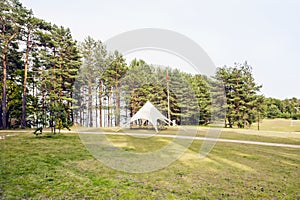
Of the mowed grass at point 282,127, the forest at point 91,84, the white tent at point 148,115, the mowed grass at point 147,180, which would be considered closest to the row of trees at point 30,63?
the forest at point 91,84

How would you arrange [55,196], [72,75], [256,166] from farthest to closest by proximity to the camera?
[72,75] < [256,166] < [55,196]

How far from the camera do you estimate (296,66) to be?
23.3 meters

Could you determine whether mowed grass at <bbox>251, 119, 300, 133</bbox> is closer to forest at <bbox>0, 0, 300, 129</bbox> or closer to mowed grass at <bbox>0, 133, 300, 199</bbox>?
forest at <bbox>0, 0, 300, 129</bbox>

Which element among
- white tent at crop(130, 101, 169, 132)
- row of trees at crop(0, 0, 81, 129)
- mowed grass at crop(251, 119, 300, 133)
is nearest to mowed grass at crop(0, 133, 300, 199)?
white tent at crop(130, 101, 169, 132)

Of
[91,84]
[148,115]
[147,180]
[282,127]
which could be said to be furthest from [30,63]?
[282,127]

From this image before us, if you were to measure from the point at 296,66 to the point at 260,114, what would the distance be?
7986 mm

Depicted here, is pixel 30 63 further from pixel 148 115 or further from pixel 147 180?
pixel 147 180

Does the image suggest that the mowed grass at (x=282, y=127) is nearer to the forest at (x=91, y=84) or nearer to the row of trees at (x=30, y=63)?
the forest at (x=91, y=84)

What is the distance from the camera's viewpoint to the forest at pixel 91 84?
15.9 m

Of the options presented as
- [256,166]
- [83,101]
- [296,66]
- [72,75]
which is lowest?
[256,166]

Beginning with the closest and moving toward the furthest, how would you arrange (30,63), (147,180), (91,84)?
(147,180) → (30,63) → (91,84)

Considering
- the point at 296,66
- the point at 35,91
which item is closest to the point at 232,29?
the point at 296,66

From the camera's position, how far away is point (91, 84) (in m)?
19.8

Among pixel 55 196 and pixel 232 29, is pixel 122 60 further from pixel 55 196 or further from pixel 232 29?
pixel 55 196
